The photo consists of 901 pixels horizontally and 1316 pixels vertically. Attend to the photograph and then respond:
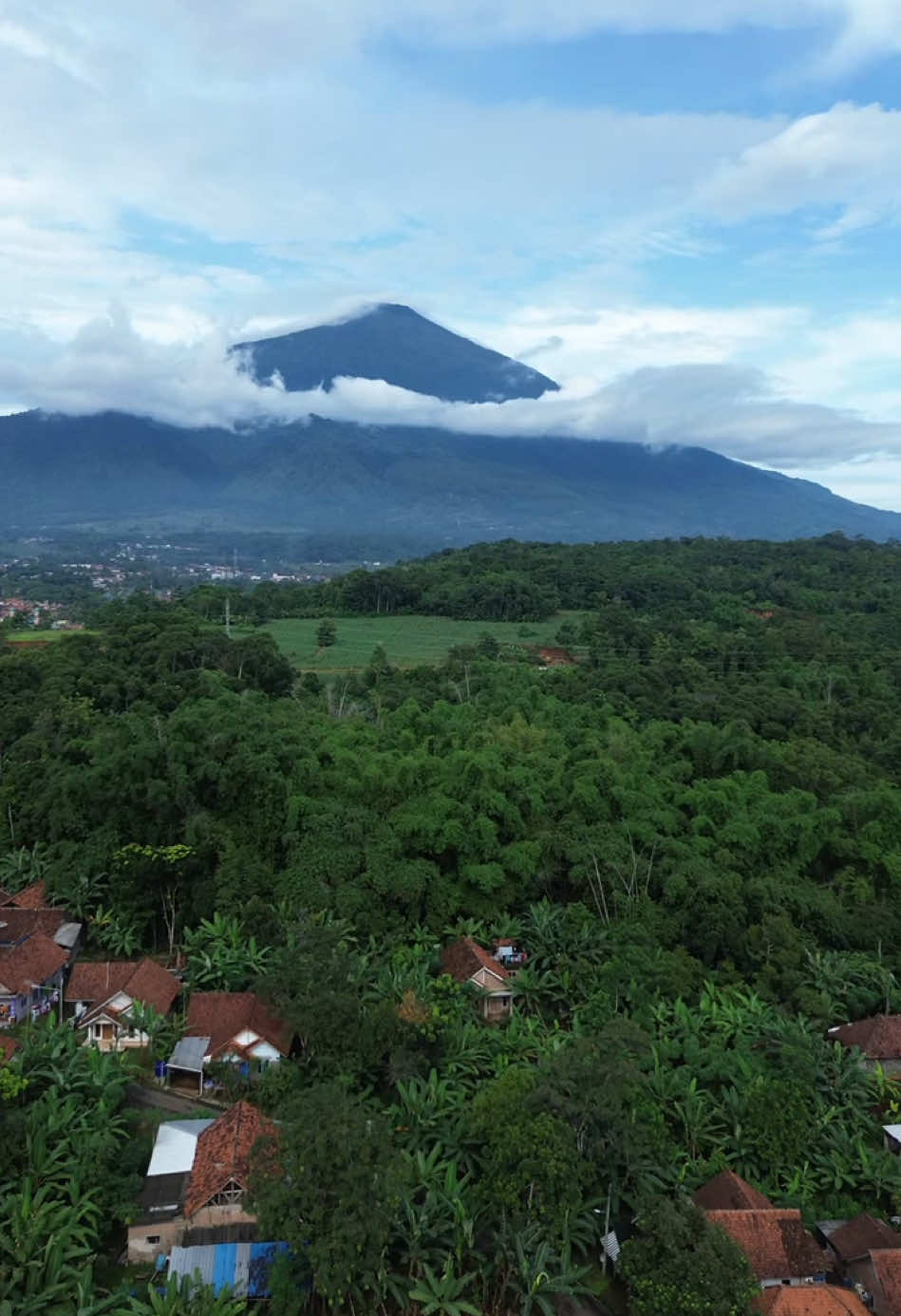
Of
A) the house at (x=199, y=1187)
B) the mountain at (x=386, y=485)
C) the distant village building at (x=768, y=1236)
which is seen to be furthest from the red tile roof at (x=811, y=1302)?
the mountain at (x=386, y=485)

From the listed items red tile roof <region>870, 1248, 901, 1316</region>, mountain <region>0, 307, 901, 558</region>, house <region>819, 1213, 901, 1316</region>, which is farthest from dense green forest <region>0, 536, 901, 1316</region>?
mountain <region>0, 307, 901, 558</region>

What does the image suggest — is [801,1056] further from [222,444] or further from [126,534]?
[222,444]

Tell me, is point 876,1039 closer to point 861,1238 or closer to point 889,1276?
point 861,1238

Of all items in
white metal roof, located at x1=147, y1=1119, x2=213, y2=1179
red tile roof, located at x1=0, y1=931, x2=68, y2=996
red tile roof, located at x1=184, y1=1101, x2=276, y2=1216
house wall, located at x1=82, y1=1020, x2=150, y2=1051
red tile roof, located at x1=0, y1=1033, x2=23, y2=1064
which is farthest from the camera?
red tile roof, located at x1=0, y1=931, x2=68, y2=996

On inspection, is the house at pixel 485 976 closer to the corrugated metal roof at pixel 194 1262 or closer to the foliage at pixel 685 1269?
the foliage at pixel 685 1269

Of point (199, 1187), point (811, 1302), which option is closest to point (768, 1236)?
point (811, 1302)

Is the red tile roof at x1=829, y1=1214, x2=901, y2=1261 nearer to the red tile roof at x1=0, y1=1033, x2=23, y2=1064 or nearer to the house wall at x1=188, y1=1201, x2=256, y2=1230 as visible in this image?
the house wall at x1=188, y1=1201, x2=256, y2=1230
